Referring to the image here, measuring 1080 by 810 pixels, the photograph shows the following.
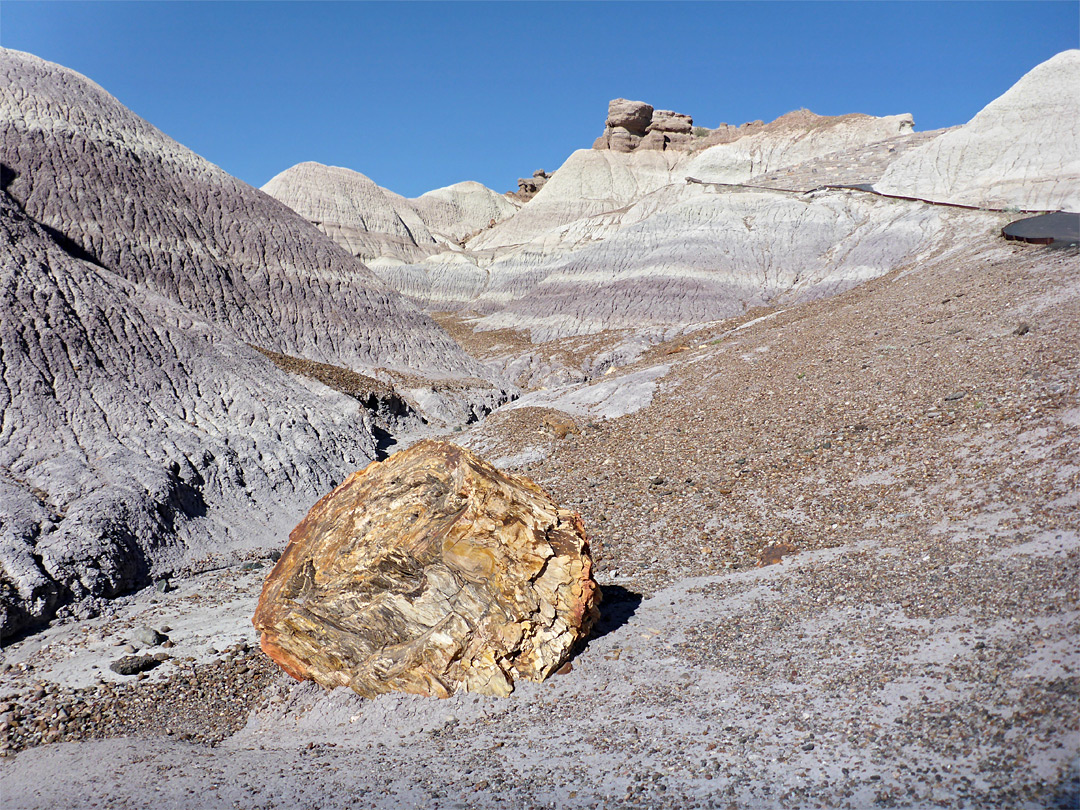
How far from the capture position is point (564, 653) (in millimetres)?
6996

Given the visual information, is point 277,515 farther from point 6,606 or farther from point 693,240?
point 693,240

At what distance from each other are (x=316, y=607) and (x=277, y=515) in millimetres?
8290

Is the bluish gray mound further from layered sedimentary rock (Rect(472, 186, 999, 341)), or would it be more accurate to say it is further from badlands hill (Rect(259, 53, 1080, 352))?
layered sedimentary rock (Rect(472, 186, 999, 341))

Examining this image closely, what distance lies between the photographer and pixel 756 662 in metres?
6.41

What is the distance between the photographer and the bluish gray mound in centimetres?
1164

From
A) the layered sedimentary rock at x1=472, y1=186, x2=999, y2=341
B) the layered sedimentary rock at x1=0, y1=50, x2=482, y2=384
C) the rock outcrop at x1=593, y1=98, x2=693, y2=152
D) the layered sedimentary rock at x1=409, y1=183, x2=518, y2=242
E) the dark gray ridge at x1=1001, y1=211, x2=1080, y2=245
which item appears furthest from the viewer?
the layered sedimentary rock at x1=409, y1=183, x2=518, y2=242

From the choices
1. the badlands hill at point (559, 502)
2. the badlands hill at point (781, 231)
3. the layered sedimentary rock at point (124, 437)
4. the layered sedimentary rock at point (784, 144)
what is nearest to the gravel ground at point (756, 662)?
the badlands hill at point (559, 502)

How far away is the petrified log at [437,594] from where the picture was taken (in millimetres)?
6805

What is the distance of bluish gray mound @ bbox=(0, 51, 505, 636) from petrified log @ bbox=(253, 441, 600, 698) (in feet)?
18.3

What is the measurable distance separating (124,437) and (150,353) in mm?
3282

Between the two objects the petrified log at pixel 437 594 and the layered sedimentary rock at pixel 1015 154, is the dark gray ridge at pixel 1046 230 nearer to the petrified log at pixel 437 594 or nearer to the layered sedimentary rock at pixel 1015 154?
the layered sedimentary rock at pixel 1015 154

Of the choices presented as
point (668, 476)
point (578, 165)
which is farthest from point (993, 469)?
point (578, 165)

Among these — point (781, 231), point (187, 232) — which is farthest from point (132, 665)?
point (781, 231)

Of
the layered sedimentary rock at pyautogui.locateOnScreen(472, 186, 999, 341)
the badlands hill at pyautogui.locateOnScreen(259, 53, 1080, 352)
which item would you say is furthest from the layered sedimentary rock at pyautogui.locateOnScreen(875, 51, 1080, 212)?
the layered sedimentary rock at pyautogui.locateOnScreen(472, 186, 999, 341)
